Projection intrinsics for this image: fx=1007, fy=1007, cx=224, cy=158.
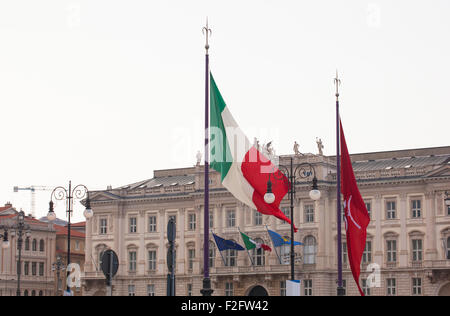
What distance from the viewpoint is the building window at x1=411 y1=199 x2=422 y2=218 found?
8025cm

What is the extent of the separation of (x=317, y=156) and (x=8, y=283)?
128ft

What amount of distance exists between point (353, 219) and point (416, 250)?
4587cm

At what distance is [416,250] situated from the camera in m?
80.0

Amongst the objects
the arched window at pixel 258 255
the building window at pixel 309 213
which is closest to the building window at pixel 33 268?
the arched window at pixel 258 255

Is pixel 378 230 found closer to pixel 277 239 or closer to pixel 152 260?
pixel 277 239

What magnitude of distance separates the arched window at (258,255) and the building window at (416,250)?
1356 cm

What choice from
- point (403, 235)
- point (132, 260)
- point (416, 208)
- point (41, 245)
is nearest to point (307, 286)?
point (403, 235)

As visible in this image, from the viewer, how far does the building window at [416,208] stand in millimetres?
80250

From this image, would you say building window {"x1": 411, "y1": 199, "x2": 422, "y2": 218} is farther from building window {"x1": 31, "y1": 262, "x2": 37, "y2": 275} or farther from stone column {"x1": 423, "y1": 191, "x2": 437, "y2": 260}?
building window {"x1": 31, "y1": 262, "x2": 37, "y2": 275}

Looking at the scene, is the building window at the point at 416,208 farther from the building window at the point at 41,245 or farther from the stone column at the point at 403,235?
the building window at the point at 41,245

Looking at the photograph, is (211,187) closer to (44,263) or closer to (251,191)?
(44,263)

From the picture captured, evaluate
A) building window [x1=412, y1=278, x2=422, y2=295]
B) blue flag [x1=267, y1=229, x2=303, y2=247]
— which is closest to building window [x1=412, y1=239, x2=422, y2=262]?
building window [x1=412, y1=278, x2=422, y2=295]

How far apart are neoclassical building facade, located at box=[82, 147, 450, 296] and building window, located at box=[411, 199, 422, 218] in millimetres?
80
